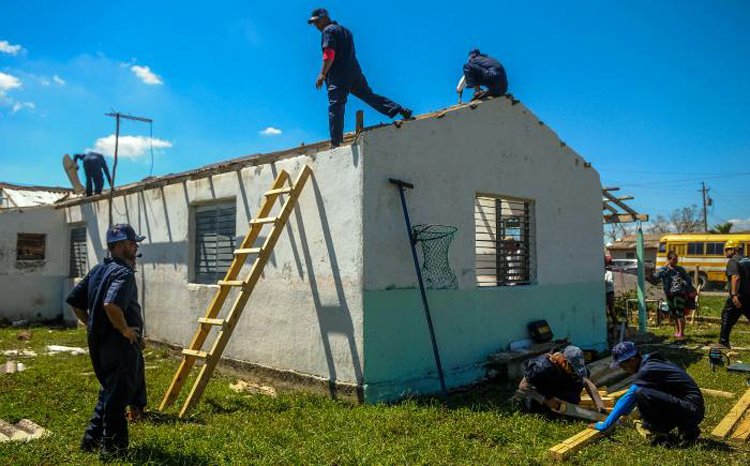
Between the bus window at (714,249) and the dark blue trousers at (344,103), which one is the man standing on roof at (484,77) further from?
the bus window at (714,249)

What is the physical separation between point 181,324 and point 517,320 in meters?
5.42

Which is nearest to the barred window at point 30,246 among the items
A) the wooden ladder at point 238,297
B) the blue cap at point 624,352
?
the wooden ladder at point 238,297

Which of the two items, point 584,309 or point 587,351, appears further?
point 584,309

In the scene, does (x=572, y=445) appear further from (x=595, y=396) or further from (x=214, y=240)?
(x=214, y=240)

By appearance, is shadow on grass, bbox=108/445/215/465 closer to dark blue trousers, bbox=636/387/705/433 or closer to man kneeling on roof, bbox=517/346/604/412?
man kneeling on roof, bbox=517/346/604/412

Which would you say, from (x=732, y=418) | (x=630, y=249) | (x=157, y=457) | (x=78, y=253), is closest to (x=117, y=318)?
(x=157, y=457)

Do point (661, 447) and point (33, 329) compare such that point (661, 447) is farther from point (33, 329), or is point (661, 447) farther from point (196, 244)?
point (33, 329)

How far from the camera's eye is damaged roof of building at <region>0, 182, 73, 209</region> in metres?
17.2

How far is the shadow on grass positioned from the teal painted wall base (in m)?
2.18

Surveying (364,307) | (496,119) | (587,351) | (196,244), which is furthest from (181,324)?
(587,351)

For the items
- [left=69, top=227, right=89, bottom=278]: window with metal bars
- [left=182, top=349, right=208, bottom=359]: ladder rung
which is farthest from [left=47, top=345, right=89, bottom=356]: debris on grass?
[left=182, top=349, right=208, bottom=359]: ladder rung

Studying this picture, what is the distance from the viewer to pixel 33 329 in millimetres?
12453

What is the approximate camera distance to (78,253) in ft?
44.7

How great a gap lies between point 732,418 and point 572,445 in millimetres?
2291
